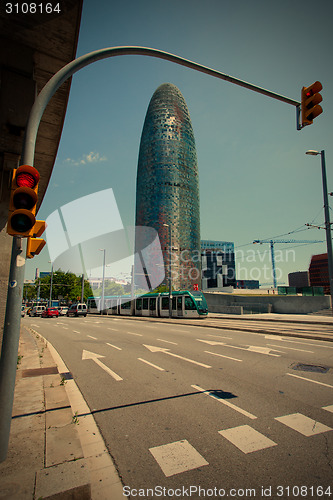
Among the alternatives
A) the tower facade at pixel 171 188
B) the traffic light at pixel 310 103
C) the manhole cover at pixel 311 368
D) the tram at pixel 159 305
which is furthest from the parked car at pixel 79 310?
the tower facade at pixel 171 188

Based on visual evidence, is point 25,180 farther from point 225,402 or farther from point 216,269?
point 216,269

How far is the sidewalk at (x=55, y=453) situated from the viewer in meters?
2.62

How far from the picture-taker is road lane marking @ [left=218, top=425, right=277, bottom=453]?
3.53 metres

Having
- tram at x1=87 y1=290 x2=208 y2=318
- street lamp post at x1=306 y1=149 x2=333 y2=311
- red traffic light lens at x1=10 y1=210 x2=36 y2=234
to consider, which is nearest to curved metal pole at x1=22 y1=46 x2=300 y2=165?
red traffic light lens at x1=10 y1=210 x2=36 y2=234

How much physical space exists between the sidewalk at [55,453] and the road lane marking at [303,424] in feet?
8.95

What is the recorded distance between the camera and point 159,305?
3136 cm

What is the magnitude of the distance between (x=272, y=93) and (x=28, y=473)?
749 cm

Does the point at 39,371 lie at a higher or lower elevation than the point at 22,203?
lower

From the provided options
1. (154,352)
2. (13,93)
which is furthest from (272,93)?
(154,352)

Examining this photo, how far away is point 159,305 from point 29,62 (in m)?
28.0

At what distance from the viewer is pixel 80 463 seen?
3018 millimetres

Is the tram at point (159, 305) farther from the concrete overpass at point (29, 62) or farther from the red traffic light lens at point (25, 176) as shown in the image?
the red traffic light lens at point (25, 176)

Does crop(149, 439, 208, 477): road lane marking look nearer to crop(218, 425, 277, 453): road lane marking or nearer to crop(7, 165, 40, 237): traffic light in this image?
crop(218, 425, 277, 453): road lane marking

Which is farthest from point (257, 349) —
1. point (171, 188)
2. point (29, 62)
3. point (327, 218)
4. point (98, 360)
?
point (171, 188)
